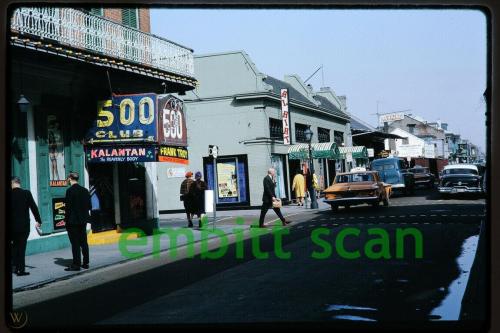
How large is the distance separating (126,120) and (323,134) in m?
5.91

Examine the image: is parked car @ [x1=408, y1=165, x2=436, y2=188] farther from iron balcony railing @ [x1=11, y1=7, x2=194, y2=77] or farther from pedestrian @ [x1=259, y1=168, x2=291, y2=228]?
pedestrian @ [x1=259, y1=168, x2=291, y2=228]

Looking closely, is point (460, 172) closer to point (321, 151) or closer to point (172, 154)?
point (172, 154)

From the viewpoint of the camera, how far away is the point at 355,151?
9.92 m

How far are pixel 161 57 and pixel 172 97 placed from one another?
1069mm

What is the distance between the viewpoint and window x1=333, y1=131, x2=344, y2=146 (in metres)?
9.36

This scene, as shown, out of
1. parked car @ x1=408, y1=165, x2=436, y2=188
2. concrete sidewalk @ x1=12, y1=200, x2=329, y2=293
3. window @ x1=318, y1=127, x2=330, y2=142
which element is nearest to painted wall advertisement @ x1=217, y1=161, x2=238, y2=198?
concrete sidewalk @ x1=12, y1=200, x2=329, y2=293

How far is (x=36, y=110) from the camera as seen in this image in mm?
11125

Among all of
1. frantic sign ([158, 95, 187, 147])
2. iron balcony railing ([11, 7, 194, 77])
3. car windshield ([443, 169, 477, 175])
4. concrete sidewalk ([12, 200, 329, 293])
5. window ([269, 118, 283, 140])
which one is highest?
iron balcony railing ([11, 7, 194, 77])

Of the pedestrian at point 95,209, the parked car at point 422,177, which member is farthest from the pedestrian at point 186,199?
the parked car at point 422,177

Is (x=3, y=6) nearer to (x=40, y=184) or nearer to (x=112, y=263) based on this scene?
(x=112, y=263)

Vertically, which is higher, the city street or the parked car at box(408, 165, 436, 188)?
the parked car at box(408, 165, 436, 188)

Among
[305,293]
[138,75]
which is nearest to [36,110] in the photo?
[138,75]

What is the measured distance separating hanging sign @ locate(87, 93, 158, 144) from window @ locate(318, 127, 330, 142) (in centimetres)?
505

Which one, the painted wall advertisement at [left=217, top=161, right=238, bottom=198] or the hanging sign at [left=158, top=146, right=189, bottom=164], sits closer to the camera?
the painted wall advertisement at [left=217, top=161, right=238, bottom=198]
